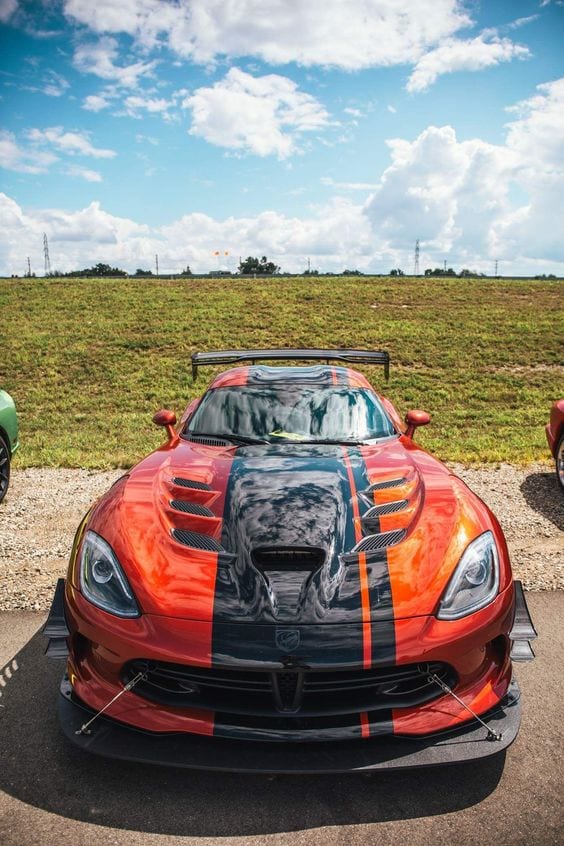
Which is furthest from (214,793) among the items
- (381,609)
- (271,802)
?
(381,609)

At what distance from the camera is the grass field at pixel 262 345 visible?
39.0 feet

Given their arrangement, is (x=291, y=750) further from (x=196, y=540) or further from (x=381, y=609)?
(x=196, y=540)

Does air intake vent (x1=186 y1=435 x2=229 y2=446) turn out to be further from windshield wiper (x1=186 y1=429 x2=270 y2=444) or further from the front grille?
the front grille

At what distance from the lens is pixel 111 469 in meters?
7.61

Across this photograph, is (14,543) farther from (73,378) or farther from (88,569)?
(73,378)

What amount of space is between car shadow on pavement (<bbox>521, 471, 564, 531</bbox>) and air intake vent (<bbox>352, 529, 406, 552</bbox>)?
334 cm

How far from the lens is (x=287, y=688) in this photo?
7.18 ft

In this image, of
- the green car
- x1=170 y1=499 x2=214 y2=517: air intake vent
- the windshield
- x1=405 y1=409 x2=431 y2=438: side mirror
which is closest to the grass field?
the green car

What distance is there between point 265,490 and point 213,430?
106 cm

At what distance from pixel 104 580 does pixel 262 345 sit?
1858 cm

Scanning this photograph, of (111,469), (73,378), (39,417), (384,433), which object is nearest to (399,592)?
(384,433)

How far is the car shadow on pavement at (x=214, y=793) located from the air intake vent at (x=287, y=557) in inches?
30.8

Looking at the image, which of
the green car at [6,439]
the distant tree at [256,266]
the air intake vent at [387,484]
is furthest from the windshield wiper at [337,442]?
the distant tree at [256,266]

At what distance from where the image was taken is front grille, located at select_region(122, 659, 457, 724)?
7.11 ft
